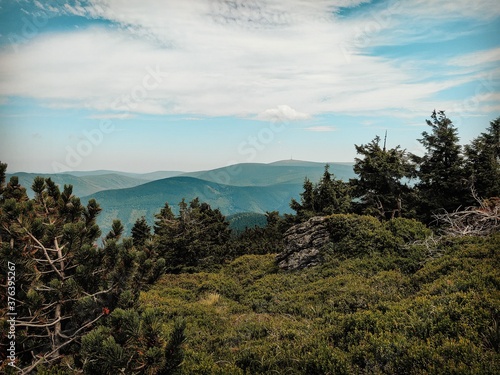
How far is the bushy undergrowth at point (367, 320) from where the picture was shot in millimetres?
5516

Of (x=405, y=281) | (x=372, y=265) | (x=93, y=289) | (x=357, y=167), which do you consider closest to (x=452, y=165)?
(x=357, y=167)

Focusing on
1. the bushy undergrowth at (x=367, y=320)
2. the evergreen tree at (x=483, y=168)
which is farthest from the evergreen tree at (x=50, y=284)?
the evergreen tree at (x=483, y=168)

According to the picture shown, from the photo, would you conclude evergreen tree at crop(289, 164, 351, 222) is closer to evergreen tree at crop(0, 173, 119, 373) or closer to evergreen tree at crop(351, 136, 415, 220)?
evergreen tree at crop(351, 136, 415, 220)

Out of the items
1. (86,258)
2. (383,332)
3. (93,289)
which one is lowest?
(383,332)

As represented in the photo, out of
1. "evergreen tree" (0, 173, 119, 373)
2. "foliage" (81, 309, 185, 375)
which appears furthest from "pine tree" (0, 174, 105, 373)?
"foliage" (81, 309, 185, 375)

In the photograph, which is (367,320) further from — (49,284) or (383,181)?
(383,181)

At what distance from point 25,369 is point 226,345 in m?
4.85

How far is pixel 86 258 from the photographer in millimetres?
6504

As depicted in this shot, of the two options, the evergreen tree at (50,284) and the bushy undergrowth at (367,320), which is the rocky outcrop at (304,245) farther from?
the evergreen tree at (50,284)

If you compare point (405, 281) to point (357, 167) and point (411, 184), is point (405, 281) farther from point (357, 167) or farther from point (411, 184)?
point (411, 184)

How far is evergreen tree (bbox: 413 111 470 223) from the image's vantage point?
79.3 ft

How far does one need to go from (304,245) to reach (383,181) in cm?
1306

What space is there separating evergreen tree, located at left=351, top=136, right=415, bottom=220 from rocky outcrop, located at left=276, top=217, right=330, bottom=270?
30.3 feet

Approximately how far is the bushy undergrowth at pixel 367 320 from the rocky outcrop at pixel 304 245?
2.68 m
